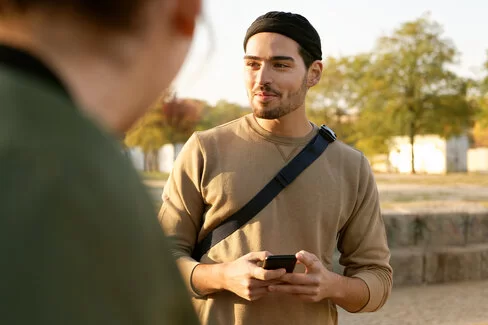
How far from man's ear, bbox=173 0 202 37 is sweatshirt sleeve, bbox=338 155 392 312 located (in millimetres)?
2313

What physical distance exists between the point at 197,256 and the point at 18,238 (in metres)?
2.57

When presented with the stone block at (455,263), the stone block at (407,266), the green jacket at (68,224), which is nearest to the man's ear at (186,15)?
the green jacket at (68,224)

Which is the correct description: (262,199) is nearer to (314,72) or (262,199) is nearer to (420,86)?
(314,72)

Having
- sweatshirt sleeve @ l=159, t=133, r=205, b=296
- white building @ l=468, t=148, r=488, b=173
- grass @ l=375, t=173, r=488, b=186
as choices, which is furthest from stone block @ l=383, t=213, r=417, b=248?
white building @ l=468, t=148, r=488, b=173

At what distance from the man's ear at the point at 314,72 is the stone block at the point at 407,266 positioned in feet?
22.1

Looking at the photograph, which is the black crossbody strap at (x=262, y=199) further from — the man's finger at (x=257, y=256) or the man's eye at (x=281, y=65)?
the man's eye at (x=281, y=65)

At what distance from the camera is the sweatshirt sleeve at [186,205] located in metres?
3.06

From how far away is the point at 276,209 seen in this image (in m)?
3.01

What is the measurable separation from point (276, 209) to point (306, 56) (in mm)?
676

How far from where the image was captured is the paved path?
28.3 feet

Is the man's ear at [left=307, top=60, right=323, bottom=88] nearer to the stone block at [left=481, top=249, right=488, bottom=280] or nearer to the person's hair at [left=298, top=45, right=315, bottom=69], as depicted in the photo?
the person's hair at [left=298, top=45, right=315, bottom=69]

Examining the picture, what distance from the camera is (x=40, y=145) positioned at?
62 cm

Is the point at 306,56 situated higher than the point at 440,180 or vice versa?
the point at 440,180

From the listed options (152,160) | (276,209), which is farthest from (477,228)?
(152,160)
